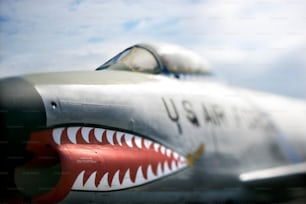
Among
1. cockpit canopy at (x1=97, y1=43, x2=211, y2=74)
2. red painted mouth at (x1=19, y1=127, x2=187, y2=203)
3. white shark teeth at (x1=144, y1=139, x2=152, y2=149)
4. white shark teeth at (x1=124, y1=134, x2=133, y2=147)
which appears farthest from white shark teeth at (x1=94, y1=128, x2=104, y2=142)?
cockpit canopy at (x1=97, y1=43, x2=211, y2=74)

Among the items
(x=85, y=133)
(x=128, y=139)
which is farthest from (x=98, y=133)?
(x=128, y=139)

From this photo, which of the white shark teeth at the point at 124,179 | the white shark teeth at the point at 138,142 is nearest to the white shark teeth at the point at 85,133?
the white shark teeth at the point at 124,179

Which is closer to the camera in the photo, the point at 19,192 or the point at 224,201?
the point at 19,192

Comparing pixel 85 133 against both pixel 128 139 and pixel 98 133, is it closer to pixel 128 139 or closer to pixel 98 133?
pixel 98 133

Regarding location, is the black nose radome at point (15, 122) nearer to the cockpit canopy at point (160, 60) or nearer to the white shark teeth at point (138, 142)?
the white shark teeth at point (138, 142)

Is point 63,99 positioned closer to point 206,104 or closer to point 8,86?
point 8,86

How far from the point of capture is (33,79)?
7.27 ft

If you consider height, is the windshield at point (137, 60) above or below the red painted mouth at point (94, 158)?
above

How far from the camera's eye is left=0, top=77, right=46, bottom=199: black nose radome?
206 centimetres

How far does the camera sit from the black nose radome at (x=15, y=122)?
6.77 ft

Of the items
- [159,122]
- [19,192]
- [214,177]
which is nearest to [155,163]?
[159,122]

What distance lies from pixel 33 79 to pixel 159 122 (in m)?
0.59

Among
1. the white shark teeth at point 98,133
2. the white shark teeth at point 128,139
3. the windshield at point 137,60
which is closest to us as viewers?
the white shark teeth at point 98,133

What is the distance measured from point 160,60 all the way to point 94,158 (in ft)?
2.54
